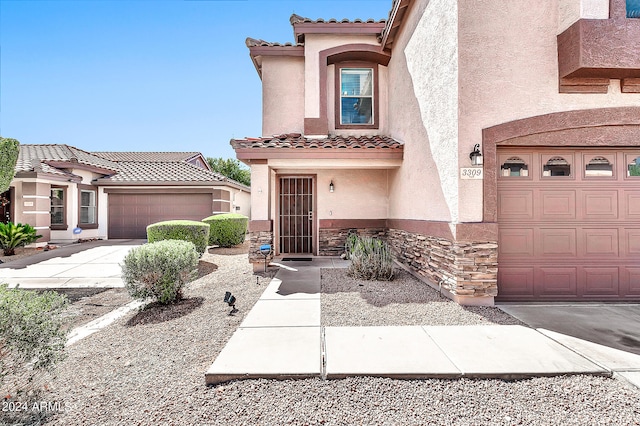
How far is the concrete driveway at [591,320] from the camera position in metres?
3.94

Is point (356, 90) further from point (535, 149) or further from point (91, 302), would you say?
point (91, 302)

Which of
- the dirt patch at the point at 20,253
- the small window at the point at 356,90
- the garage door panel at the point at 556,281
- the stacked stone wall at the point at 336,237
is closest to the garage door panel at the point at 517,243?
the garage door panel at the point at 556,281

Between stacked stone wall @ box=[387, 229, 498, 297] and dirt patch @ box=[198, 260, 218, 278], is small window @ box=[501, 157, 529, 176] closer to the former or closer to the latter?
stacked stone wall @ box=[387, 229, 498, 297]

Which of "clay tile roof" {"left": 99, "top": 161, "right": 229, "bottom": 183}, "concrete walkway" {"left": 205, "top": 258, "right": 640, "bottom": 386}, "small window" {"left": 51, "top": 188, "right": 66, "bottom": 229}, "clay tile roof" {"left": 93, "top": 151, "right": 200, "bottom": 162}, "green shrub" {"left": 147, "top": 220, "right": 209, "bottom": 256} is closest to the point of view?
"concrete walkway" {"left": 205, "top": 258, "right": 640, "bottom": 386}

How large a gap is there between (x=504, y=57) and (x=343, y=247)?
6.77m

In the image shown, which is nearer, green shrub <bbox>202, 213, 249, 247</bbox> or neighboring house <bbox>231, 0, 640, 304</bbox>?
neighboring house <bbox>231, 0, 640, 304</bbox>

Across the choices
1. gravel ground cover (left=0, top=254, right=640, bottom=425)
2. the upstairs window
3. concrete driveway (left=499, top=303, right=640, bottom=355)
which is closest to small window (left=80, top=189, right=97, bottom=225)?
the upstairs window

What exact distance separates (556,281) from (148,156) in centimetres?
3395

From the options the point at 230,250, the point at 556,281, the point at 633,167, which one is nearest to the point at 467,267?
the point at 556,281

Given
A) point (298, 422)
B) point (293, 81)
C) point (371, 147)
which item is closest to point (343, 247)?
point (371, 147)

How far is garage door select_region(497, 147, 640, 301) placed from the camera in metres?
5.51

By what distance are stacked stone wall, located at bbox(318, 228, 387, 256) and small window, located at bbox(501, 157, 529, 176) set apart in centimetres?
490

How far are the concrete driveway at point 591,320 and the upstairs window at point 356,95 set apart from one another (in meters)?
7.29

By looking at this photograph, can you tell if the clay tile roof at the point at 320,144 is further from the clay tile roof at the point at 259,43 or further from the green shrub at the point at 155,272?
the green shrub at the point at 155,272
